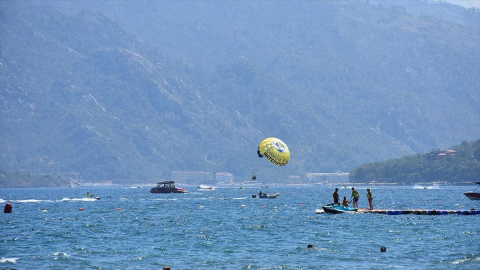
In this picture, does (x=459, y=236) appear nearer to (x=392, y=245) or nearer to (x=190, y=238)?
(x=392, y=245)

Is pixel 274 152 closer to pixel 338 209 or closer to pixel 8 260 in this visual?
pixel 338 209

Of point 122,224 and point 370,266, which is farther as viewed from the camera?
point 122,224

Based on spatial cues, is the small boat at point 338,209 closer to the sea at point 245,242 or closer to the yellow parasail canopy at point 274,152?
the sea at point 245,242

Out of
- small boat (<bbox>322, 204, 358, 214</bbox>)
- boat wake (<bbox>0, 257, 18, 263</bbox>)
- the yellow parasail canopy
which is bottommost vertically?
boat wake (<bbox>0, 257, 18, 263</bbox>)

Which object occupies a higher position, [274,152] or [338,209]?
[274,152]

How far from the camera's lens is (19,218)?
375 ft

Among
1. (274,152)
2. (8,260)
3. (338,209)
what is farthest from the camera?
(274,152)

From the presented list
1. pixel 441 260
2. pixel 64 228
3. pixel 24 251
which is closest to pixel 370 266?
pixel 441 260

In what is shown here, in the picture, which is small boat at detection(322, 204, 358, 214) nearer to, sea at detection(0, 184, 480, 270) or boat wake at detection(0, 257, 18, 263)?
sea at detection(0, 184, 480, 270)

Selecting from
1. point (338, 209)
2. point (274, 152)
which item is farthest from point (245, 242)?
point (274, 152)

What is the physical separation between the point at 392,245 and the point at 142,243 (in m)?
21.8

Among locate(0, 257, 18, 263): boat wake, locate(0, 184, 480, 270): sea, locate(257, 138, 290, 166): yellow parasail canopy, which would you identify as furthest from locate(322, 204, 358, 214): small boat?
locate(0, 257, 18, 263): boat wake

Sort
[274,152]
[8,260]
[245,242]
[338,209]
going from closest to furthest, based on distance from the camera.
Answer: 1. [8,260]
2. [245,242]
3. [338,209]
4. [274,152]

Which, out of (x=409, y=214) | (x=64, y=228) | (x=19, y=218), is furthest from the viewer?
(x=19, y=218)
